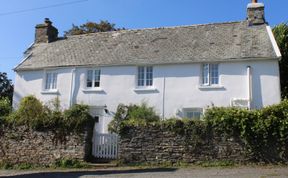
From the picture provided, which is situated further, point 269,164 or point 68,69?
point 68,69

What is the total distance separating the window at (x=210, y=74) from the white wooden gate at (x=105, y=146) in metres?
6.84

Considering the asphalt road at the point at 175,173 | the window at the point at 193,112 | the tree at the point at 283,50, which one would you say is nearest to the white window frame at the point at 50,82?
the window at the point at 193,112

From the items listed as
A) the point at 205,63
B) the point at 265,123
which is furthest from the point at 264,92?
the point at 265,123

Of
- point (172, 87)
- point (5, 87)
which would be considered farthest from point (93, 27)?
point (172, 87)

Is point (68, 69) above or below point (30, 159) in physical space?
above

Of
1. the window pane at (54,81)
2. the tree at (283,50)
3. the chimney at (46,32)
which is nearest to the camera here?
the window pane at (54,81)

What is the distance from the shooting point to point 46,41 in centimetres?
2878

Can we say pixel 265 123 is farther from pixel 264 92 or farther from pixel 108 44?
pixel 108 44

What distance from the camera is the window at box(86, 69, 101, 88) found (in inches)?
952

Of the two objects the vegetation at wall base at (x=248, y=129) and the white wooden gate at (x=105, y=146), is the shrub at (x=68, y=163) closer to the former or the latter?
the white wooden gate at (x=105, y=146)

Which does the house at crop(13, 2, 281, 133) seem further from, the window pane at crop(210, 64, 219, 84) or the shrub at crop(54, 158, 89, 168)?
the shrub at crop(54, 158, 89, 168)

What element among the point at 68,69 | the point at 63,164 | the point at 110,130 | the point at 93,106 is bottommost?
the point at 63,164

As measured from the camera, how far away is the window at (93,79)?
24.2 m

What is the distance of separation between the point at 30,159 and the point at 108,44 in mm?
10716
